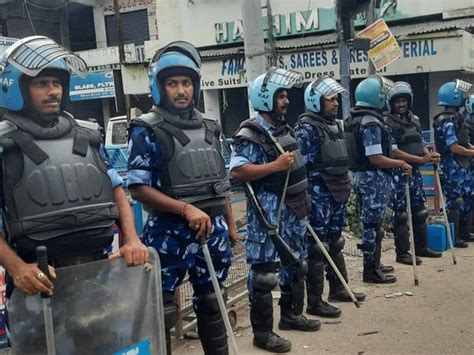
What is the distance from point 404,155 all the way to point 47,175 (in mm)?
4502

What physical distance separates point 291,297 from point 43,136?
2543 mm

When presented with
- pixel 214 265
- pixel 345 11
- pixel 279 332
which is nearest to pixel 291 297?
pixel 279 332

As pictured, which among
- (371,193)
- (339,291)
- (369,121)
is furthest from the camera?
(371,193)

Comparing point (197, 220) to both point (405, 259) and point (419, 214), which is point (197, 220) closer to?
point (405, 259)

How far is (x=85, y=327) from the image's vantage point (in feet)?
7.71

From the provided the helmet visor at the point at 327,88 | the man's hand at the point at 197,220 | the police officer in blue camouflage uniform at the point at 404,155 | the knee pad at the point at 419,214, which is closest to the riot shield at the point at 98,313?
the man's hand at the point at 197,220

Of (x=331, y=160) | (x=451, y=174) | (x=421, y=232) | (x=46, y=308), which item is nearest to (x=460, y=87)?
(x=451, y=174)

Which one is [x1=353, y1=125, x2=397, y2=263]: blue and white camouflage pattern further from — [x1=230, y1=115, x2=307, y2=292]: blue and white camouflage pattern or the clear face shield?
the clear face shield

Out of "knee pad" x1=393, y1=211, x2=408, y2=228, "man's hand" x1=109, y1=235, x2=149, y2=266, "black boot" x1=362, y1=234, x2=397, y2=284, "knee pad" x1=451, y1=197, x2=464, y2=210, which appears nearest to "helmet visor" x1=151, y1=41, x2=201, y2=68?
"man's hand" x1=109, y1=235, x2=149, y2=266

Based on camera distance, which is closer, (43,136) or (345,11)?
(43,136)

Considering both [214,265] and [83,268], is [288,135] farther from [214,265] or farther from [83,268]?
[83,268]

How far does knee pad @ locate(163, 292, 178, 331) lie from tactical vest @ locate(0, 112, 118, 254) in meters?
0.76

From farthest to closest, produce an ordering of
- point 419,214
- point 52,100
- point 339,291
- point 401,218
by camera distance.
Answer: point 419,214, point 401,218, point 339,291, point 52,100

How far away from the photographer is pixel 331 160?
4684 millimetres
